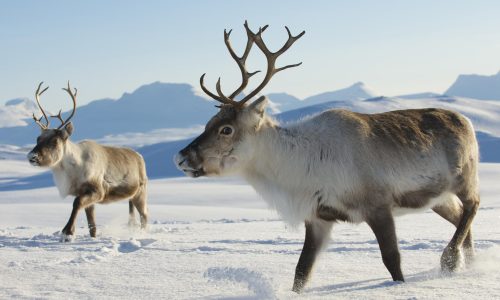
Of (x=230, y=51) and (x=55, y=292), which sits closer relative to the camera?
(x=55, y=292)

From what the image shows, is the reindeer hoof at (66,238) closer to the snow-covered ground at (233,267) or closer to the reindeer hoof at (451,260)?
the snow-covered ground at (233,267)

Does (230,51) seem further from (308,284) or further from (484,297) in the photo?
(484,297)

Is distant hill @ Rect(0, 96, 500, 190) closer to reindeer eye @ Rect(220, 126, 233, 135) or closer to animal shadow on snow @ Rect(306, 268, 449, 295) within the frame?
reindeer eye @ Rect(220, 126, 233, 135)

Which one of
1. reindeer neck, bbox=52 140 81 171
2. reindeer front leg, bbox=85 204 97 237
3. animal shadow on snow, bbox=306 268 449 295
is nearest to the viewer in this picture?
animal shadow on snow, bbox=306 268 449 295

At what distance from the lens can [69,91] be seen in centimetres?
1084

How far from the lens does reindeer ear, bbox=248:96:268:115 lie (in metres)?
4.77

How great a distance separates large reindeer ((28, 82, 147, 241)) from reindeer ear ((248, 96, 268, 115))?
4.68 meters

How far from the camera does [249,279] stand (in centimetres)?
440

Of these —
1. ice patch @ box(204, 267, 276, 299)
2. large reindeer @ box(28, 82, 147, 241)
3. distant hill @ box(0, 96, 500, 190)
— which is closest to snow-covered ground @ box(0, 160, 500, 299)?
ice patch @ box(204, 267, 276, 299)

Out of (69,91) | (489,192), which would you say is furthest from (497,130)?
(69,91)

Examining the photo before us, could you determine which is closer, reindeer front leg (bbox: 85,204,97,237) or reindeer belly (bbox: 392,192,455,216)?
reindeer belly (bbox: 392,192,455,216)

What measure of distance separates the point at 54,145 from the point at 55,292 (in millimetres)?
5134

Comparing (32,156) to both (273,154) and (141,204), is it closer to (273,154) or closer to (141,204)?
(141,204)

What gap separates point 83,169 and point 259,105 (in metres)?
5.30
